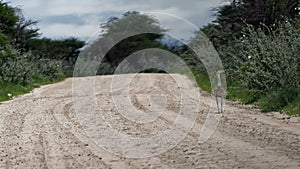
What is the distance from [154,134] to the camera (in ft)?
33.9

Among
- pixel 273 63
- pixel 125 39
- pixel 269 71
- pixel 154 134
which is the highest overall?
pixel 125 39

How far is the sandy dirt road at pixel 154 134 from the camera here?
301 inches

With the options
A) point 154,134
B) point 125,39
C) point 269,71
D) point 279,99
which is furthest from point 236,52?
point 125,39

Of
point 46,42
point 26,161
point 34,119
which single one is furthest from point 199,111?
point 46,42

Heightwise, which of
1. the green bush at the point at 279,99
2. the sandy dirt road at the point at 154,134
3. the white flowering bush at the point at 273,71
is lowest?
the sandy dirt road at the point at 154,134

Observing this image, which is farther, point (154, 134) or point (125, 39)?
point (125, 39)

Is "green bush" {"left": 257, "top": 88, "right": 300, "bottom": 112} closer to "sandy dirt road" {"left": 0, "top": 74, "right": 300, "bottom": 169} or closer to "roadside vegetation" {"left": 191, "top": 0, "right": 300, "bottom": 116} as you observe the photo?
"roadside vegetation" {"left": 191, "top": 0, "right": 300, "bottom": 116}

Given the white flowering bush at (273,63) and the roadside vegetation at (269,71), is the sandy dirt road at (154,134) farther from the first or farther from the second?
the white flowering bush at (273,63)

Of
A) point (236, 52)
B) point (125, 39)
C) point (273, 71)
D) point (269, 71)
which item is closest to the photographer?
point (273, 71)

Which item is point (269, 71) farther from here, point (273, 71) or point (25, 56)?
point (25, 56)

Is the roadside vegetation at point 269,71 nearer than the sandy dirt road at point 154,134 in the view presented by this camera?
No

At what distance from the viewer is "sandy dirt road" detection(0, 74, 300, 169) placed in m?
7.66

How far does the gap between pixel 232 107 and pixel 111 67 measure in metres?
31.9

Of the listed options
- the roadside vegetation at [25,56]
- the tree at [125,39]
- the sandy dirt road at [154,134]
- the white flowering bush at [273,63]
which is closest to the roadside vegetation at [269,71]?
the white flowering bush at [273,63]
